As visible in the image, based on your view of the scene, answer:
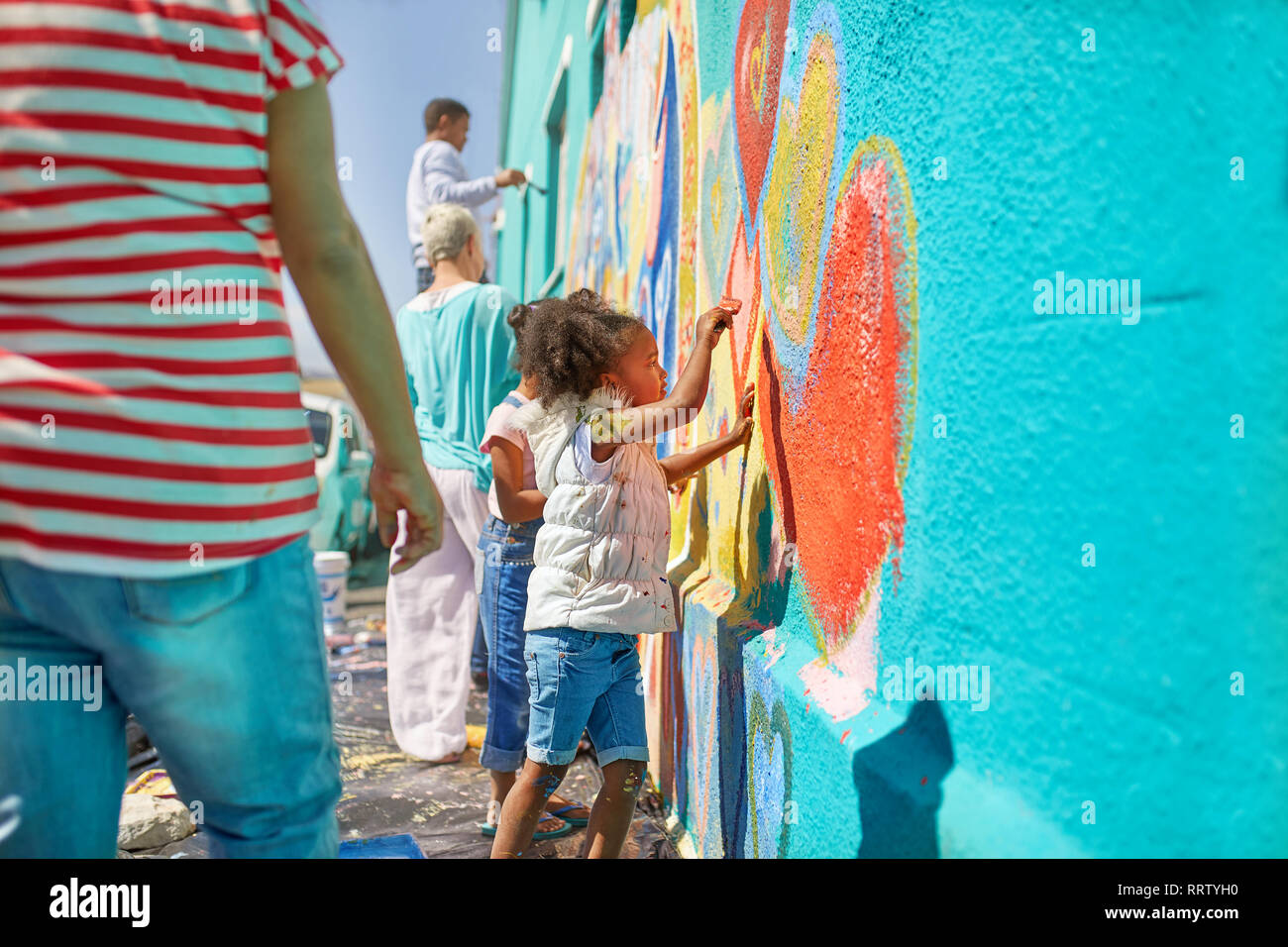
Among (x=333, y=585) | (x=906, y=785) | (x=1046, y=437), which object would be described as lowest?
(x=333, y=585)

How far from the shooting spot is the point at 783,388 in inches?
84.4

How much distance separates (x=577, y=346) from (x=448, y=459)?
4.26 ft

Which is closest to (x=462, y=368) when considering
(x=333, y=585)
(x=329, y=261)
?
(x=329, y=261)

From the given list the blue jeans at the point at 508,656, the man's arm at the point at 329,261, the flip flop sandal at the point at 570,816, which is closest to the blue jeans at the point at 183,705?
the man's arm at the point at 329,261

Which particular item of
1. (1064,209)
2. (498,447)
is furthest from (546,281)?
(1064,209)

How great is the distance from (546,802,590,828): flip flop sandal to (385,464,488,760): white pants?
63 cm

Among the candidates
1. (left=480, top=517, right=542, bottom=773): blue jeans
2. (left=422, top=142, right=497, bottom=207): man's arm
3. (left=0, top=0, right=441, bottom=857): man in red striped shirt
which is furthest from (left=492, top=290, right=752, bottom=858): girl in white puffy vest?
(left=422, top=142, right=497, bottom=207): man's arm

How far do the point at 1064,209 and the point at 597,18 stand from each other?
5.94 m

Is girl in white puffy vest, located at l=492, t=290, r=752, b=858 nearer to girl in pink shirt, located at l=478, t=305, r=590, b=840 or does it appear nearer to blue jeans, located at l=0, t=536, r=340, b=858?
girl in pink shirt, located at l=478, t=305, r=590, b=840

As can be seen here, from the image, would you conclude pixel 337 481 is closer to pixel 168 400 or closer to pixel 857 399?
pixel 857 399

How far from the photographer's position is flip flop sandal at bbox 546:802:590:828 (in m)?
3.13

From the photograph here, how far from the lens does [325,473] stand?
916 centimetres

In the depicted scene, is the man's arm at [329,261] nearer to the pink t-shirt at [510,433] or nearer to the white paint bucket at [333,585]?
the pink t-shirt at [510,433]
